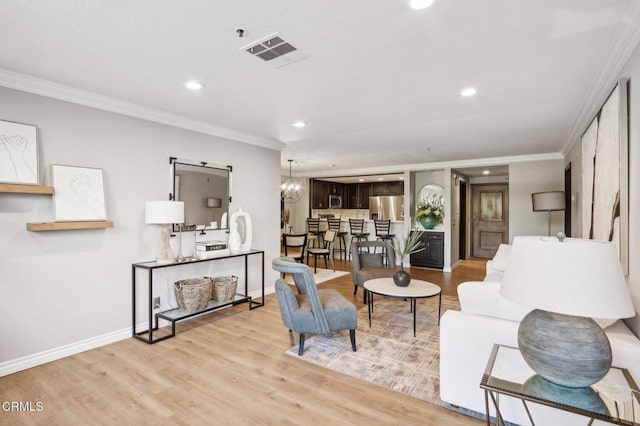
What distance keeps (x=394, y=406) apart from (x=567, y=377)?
1.20 metres

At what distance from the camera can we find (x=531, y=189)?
6223 mm

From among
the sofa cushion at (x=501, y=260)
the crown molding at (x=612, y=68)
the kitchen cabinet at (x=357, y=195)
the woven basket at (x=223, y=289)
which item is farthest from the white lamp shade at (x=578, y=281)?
the kitchen cabinet at (x=357, y=195)

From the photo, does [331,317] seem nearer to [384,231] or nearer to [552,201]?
[552,201]

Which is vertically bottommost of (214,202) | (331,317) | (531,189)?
(331,317)

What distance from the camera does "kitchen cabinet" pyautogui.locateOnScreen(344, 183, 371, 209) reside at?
10914 mm

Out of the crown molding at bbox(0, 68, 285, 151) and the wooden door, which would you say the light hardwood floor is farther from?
the wooden door

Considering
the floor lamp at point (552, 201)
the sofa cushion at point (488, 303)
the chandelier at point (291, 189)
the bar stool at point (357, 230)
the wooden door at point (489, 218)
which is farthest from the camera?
the wooden door at point (489, 218)

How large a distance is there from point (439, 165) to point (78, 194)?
21.0ft

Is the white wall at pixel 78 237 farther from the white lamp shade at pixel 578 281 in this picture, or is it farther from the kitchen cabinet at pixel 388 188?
the kitchen cabinet at pixel 388 188

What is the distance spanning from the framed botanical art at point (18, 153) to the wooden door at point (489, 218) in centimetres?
940

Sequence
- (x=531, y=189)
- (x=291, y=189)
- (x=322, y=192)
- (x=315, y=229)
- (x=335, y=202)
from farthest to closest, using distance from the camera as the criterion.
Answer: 1. (x=335, y=202)
2. (x=322, y=192)
3. (x=315, y=229)
4. (x=291, y=189)
5. (x=531, y=189)

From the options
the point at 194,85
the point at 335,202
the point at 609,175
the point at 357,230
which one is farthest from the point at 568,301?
the point at 335,202

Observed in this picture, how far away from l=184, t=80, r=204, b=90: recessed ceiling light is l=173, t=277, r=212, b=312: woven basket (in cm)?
207

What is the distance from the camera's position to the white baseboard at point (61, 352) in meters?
2.68
